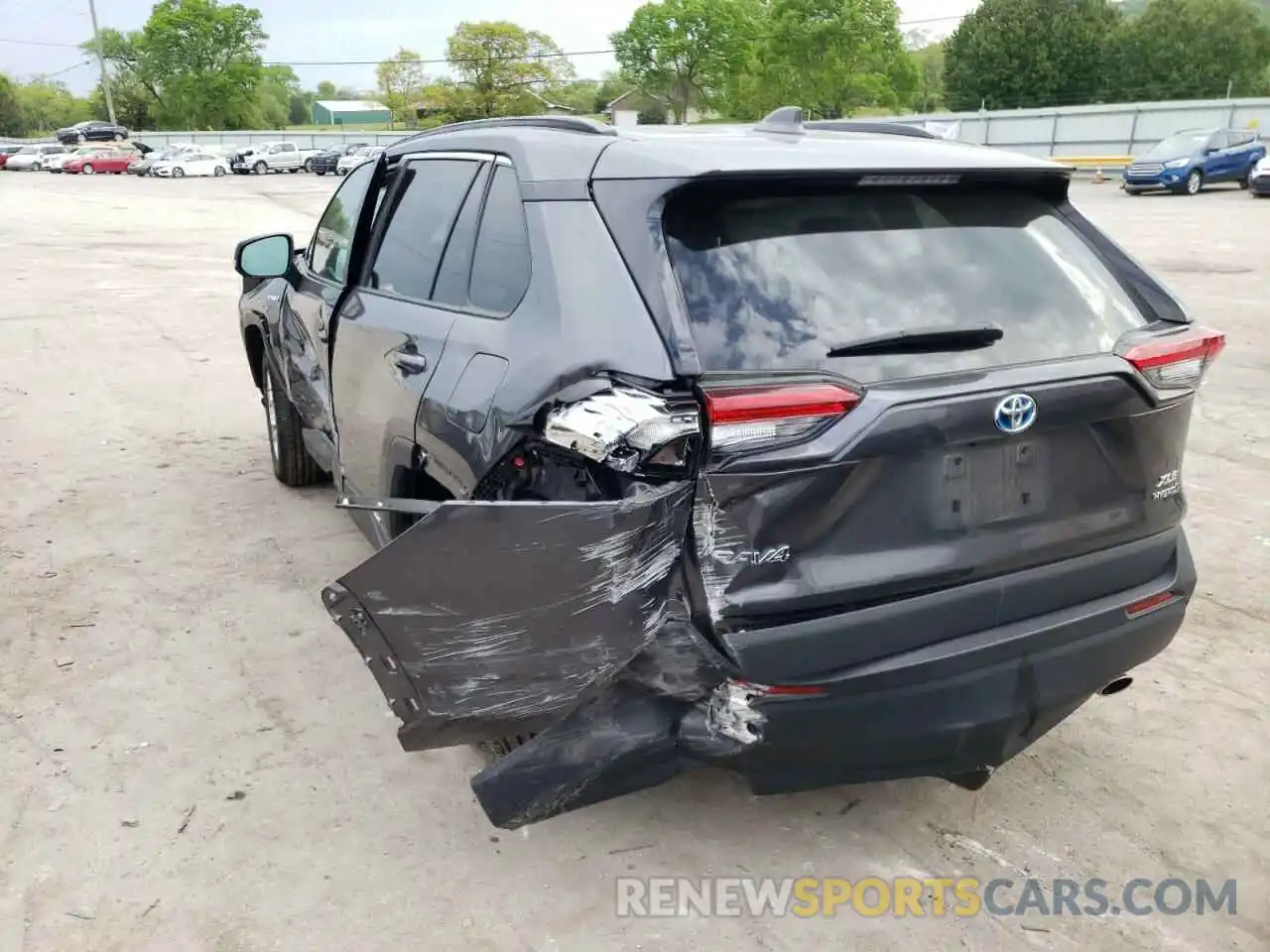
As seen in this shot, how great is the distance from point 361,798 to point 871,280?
2.08 meters

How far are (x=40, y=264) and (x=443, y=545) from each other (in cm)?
1687

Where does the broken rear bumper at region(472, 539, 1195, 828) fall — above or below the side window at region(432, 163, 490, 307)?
below

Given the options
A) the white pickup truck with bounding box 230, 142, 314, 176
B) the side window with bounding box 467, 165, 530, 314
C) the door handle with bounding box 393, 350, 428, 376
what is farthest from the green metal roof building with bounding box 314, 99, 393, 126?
the side window with bounding box 467, 165, 530, 314

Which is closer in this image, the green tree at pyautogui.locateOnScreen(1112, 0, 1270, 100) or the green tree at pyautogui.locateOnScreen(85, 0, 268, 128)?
the green tree at pyautogui.locateOnScreen(1112, 0, 1270, 100)

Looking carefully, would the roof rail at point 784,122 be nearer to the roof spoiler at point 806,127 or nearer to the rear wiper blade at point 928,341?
the roof spoiler at point 806,127

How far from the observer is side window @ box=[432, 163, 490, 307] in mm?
3135

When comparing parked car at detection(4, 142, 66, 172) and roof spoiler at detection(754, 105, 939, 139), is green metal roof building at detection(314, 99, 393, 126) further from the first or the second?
roof spoiler at detection(754, 105, 939, 139)

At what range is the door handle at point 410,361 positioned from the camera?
3117mm

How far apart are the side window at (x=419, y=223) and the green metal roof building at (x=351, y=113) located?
12187cm

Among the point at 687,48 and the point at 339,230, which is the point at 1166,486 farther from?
the point at 687,48

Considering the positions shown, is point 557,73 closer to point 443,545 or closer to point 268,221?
point 268,221

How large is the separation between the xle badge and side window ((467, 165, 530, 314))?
1.73 metres

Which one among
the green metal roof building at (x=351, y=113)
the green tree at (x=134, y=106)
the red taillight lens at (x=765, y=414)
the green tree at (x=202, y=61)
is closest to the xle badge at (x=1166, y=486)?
the red taillight lens at (x=765, y=414)

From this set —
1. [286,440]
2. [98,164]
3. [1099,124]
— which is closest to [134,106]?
[98,164]
